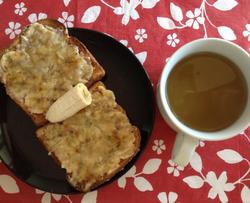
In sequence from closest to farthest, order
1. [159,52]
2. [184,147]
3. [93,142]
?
[184,147]
[93,142]
[159,52]

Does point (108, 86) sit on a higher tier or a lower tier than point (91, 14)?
lower

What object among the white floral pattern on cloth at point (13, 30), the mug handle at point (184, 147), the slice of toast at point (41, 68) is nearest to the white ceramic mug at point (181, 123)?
the mug handle at point (184, 147)

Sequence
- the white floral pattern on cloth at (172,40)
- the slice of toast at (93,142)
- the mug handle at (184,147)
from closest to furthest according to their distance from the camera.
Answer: the mug handle at (184,147), the slice of toast at (93,142), the white floral pattern on cloth at (172,40)

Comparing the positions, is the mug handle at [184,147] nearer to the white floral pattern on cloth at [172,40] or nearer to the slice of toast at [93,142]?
the slice of toast at [93,142]

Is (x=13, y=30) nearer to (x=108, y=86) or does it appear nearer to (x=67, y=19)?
(x=67, y=19)

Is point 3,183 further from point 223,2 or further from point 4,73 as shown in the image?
point 223,2

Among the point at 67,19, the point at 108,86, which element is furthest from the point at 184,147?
the point at 67,19

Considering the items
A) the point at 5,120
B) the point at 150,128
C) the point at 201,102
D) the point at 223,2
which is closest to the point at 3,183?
the point at 5,120
